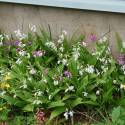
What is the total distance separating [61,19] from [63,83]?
115cm

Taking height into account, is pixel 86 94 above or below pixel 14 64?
below

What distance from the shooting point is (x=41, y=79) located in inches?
211

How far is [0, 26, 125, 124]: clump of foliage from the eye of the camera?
16.5 feet

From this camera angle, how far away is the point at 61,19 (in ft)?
19.7

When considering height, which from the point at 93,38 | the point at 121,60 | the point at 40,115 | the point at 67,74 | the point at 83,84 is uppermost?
the point at 93,38

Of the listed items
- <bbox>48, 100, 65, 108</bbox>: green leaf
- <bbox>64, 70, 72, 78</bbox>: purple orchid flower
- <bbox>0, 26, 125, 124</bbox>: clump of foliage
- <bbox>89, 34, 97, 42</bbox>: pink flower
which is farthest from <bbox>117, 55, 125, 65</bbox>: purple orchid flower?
<bbox>48, 100, 65, 108</bbox>: green leaf

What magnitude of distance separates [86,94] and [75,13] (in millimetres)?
1287

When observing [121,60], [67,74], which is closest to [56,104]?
[67,74]

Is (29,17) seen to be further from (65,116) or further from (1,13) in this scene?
(65,116)

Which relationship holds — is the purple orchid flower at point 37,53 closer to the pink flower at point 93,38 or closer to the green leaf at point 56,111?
the pink flower at point 93,38

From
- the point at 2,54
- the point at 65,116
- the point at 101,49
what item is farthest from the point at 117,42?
the point at 2,54

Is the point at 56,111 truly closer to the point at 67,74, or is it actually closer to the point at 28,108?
the point at 28,108

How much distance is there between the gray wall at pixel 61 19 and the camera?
18.4 ft

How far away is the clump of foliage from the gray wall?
0.15 m
